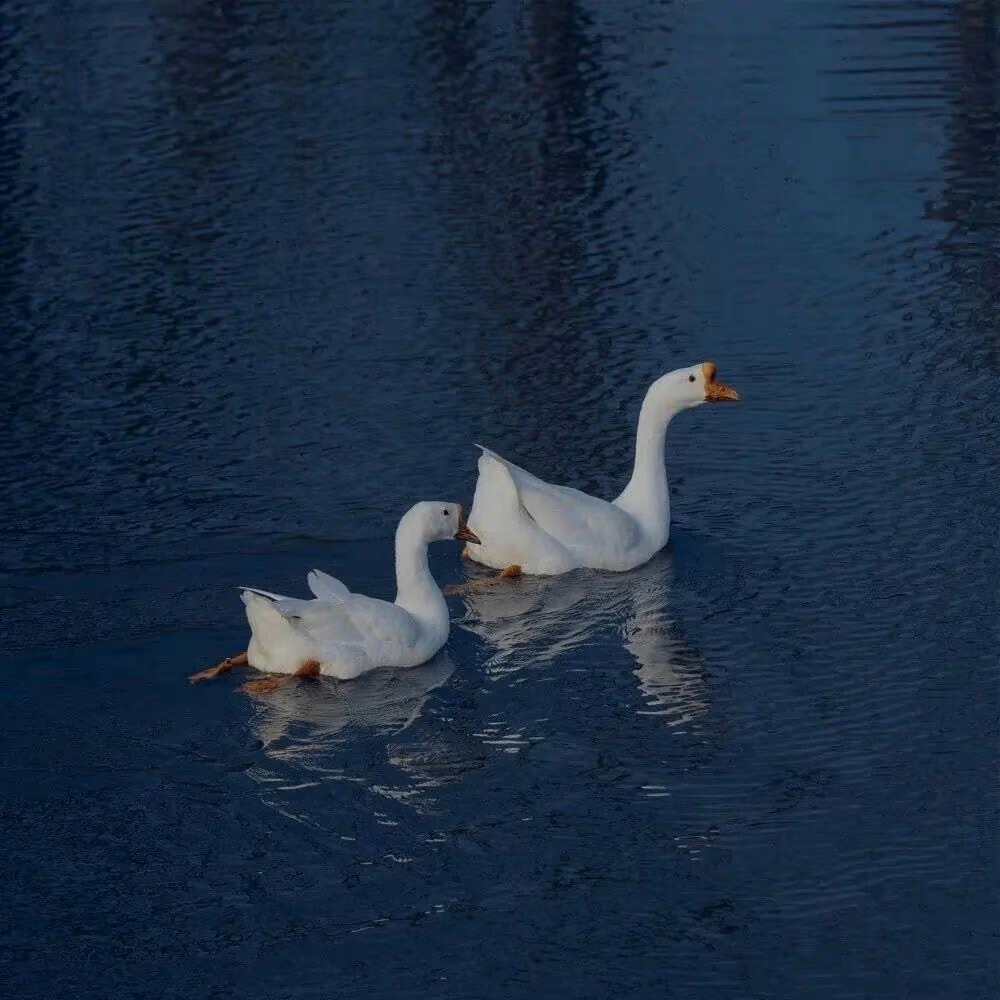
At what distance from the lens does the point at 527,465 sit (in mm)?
16609

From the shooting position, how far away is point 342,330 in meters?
19.7

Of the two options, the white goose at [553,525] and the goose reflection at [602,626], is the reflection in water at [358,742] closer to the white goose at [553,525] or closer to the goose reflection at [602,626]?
the goose reflection at [602,626]

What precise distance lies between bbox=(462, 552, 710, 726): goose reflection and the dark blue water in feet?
0.17

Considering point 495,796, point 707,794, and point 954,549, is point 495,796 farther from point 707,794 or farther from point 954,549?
point 954,549

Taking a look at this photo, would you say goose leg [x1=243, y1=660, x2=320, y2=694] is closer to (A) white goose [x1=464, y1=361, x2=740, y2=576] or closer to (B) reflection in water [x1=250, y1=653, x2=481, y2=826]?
(B) reflection in water [x1=250, y1=653, x2=481, y2=826]

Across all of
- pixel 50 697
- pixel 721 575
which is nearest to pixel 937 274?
pixel 721 575

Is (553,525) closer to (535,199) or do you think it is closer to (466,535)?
(466,535)

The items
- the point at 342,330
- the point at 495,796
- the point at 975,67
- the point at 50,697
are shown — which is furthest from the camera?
the point at 975,67

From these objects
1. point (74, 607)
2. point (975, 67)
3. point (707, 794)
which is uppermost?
point (975, 67)

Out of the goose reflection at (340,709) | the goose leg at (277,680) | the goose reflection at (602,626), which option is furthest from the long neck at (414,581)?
the goose leg at (277,680)

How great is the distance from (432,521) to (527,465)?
277 cm

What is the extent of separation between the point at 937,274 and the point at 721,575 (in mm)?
6833

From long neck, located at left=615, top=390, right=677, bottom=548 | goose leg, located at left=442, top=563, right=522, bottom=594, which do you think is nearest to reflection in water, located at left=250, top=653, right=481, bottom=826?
goose leg, located at left=442, top=563, right=522, bottom=594

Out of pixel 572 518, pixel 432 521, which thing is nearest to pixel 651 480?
pixel 572 518
